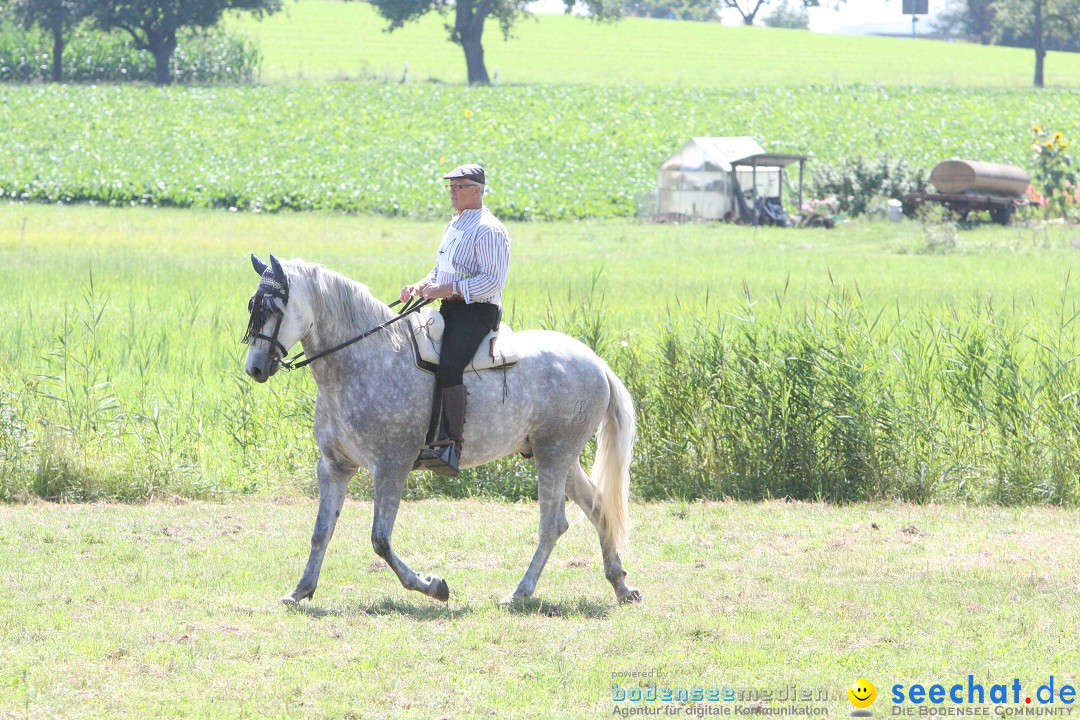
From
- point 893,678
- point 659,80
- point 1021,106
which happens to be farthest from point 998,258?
point 659,80

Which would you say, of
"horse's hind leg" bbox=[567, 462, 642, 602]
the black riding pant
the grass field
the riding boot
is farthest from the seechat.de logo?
the grass field

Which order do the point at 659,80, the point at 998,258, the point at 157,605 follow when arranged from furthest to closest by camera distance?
1. the point at 659,80
2. the point at 998,258
3. the point at 157,605

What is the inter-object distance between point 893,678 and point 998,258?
79.0 feet

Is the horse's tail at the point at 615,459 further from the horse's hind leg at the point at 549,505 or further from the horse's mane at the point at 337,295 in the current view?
the horse's mane at the point at 337,295

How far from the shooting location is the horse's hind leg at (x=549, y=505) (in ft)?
26.1

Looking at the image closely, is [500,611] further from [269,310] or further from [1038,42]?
[1038,42]

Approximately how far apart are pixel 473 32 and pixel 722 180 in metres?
35.0

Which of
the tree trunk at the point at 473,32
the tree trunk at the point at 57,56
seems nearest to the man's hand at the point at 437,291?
the tree trunk at the point at 473,32

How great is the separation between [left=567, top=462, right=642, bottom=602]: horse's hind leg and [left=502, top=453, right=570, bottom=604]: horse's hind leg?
5.6 inches

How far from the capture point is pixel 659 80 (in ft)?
239

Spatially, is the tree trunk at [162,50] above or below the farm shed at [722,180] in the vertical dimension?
above

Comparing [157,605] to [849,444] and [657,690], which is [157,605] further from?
[849,444]

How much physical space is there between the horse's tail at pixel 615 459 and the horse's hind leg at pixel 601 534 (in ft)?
0.21

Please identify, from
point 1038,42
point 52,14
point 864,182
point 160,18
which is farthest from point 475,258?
point 1038,42
